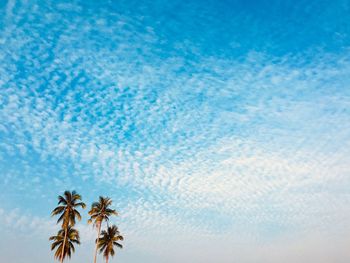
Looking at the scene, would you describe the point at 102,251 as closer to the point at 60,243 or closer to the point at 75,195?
the point at 60,243

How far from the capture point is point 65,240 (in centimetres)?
5750

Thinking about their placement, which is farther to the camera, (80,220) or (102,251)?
(102,251)

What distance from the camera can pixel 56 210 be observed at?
56.2 m

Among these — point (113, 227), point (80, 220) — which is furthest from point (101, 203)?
point (113, 227)

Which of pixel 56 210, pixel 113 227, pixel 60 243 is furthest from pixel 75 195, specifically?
pixel 113 227

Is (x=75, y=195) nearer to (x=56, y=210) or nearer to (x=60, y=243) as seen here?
(x=56, y=210)

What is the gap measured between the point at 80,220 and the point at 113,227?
16.6 m

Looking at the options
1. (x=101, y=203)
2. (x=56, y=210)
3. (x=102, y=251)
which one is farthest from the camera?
(x=102, y=251)

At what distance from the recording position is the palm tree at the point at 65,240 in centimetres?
5772

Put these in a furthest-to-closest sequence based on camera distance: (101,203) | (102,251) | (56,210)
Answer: (102,251), (101,203), (56,210)

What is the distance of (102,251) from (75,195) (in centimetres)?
1984

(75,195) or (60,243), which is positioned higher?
(75,195)

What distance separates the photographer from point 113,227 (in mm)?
72125

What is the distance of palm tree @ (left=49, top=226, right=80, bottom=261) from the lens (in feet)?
189
